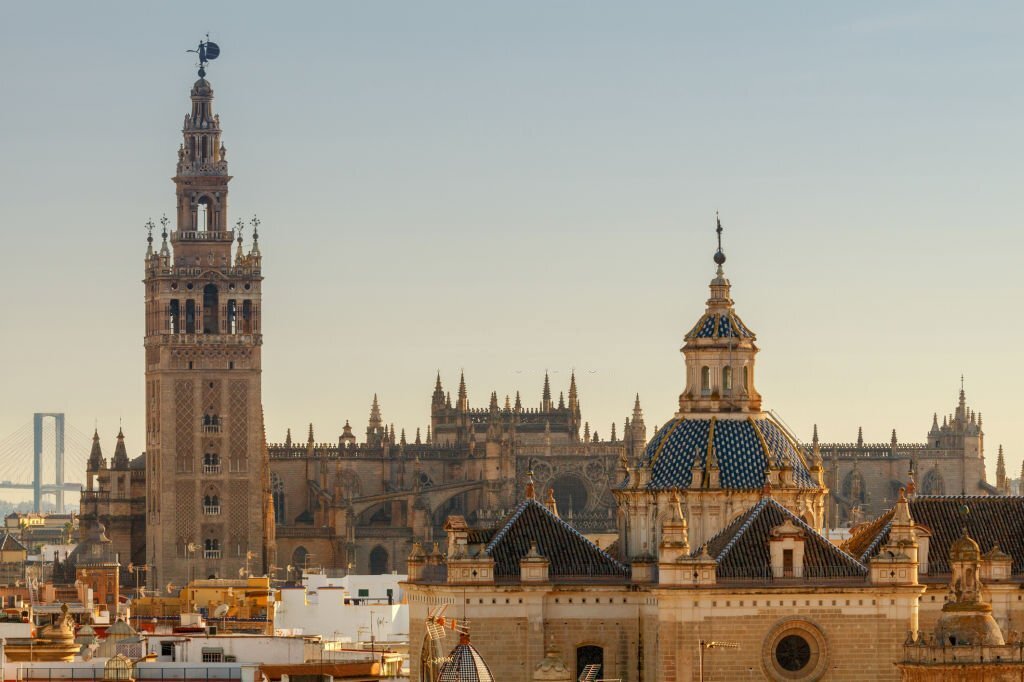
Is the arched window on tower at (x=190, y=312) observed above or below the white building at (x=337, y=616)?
above

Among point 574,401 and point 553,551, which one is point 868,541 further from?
point 574,401

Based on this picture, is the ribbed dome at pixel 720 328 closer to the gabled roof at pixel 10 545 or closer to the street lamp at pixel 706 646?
the street lamp at pixel 706 646

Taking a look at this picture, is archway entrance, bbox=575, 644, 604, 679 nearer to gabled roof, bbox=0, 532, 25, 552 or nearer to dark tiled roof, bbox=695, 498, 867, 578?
dark tiled roof, bbox=695, 498, 867, 578

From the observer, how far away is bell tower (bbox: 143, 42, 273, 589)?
165m

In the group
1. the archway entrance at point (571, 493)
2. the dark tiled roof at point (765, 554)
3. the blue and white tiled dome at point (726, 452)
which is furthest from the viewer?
the archway entrance at point (571, 493)

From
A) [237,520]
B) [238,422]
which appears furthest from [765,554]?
[238,422]

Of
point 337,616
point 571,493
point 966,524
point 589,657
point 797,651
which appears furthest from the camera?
point 571,493

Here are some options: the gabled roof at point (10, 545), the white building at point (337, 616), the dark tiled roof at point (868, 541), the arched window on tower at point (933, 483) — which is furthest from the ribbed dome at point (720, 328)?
the gabled roof at point (10, 545)

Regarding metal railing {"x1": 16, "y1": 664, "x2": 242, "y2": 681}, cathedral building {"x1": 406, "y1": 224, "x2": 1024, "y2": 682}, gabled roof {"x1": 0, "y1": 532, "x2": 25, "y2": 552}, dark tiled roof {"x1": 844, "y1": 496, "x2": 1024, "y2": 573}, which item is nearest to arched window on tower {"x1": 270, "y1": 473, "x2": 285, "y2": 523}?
gabled roof {"x1": 0, "y1": 532, "x2": 25, "y2": 552}

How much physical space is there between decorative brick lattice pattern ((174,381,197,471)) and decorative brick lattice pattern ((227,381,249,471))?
1851 millimetres

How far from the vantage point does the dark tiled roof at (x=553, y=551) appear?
77062 millimetres

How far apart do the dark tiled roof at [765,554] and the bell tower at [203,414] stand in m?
90.6

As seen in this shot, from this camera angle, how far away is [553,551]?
3051 inches

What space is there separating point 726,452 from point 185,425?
8872cm
